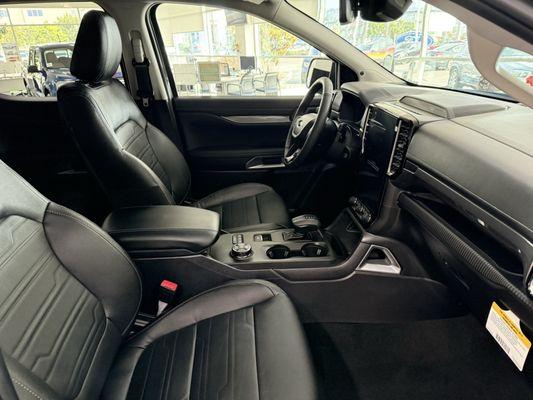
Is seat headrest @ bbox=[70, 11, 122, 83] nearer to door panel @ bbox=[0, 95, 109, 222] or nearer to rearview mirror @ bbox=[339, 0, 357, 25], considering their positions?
rearview mirror @ bbox=[339, 0, 357, 25]

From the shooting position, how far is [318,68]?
2027 mm

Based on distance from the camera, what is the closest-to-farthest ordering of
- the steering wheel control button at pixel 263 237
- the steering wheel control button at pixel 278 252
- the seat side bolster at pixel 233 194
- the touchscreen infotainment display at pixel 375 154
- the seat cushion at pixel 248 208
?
the touchscreen infotainment display at pixel 375 154 → the steering wheel control button at pixel 278 252 → the steering wheel control button at pixel 263 237 → the seat cushion at pixel 248 208 → the seat side bolster at pixel 233 194

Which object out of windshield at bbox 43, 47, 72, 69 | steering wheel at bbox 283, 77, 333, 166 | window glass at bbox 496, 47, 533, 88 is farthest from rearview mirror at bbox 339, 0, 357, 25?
windshield at bbox 43, 47, 72, 69

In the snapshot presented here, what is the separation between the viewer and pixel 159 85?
7.01 feet

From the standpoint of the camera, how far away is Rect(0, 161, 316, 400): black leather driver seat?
750 millimetres

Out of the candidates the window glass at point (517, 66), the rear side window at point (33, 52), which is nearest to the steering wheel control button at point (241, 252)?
the window glass at point (517, 66)

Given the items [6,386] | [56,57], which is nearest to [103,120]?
[6,386]

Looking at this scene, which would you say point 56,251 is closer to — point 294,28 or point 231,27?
point 294,28

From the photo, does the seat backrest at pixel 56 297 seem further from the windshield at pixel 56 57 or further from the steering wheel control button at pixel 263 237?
the windshield at pixel 56 57

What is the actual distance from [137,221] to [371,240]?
2.67ft

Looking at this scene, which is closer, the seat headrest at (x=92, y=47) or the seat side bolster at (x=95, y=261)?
the seat side bolster at (x=95, y=261)

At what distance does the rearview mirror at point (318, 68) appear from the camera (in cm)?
198

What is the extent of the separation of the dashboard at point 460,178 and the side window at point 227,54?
862mm

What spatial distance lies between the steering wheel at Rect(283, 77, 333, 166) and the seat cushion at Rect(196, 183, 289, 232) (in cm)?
22
